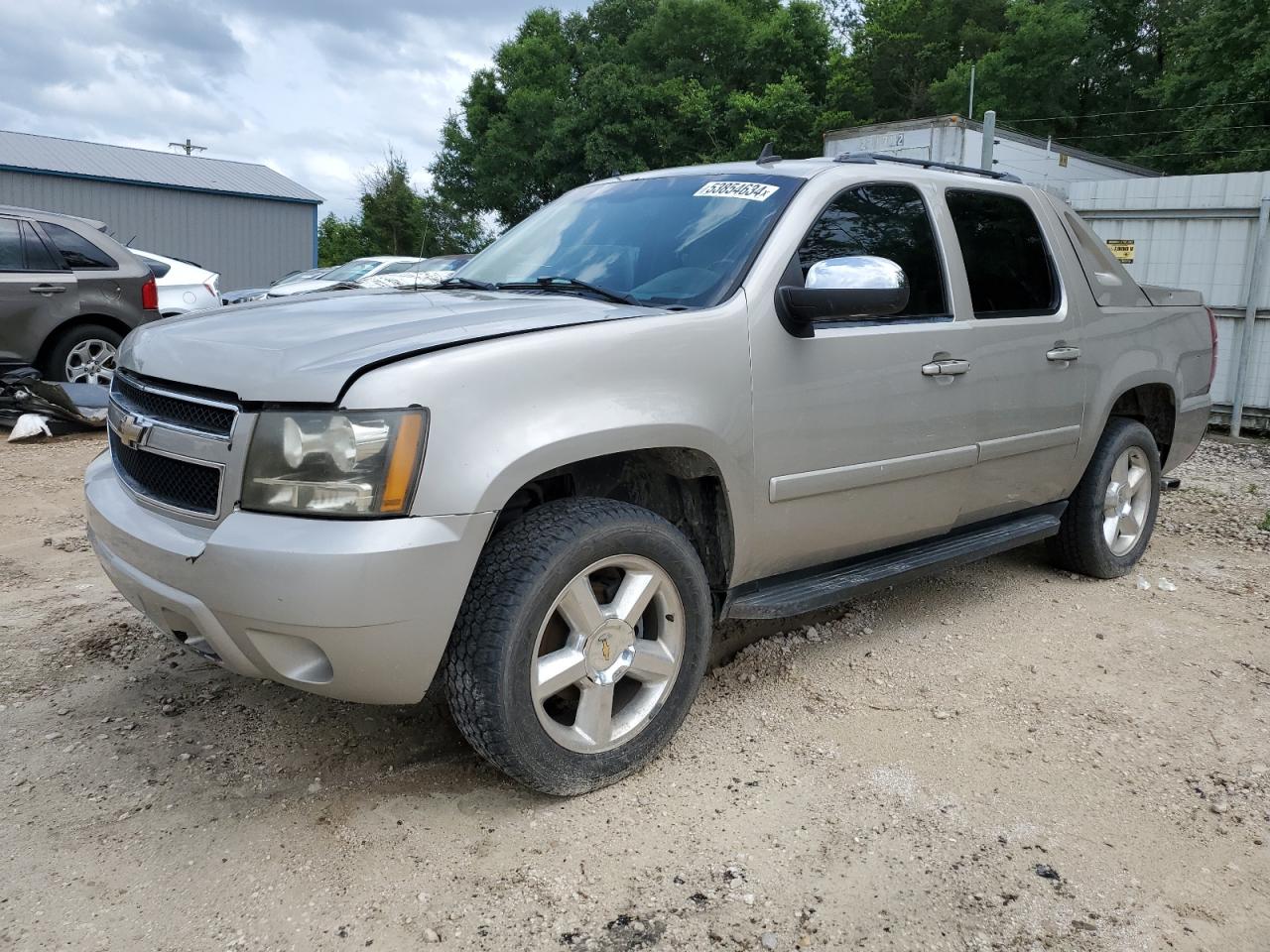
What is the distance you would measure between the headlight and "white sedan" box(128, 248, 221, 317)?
27.7 feet

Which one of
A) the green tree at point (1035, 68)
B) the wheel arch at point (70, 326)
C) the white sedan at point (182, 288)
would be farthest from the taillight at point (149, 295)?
the green tree at point (1035, 68)

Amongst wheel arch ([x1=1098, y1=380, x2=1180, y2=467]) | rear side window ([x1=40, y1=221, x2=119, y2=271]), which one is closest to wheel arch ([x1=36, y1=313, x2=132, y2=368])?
rear side window ([x1=40, y1=221, x2=119, y2=271])

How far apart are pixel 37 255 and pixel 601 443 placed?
7.46m

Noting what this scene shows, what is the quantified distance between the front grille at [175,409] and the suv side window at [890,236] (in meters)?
1.85

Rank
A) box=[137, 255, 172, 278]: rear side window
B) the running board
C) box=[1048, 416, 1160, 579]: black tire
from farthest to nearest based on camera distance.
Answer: box=[137, 255, 172, 278]: rear side window, box=[1048, 416, 1160, 579]: black tire, the running board

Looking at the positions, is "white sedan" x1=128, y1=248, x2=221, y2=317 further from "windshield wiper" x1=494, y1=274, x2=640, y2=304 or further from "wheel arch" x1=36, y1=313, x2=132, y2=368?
"windshield wiper" x1=494, y1=274, x2=640, y2=304

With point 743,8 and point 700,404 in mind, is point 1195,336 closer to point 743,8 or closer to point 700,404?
point 700,404

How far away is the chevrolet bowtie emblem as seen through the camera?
2623 mm

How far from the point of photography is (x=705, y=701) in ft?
11.2

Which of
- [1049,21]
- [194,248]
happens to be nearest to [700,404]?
[194,248]

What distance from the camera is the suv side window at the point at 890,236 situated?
3.37m

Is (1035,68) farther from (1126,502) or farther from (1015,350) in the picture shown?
(1015,350)

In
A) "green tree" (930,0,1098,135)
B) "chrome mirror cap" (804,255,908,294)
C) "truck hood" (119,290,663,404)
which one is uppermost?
"green tree" (930,0,1098,135)

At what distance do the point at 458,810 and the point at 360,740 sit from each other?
52 cm
